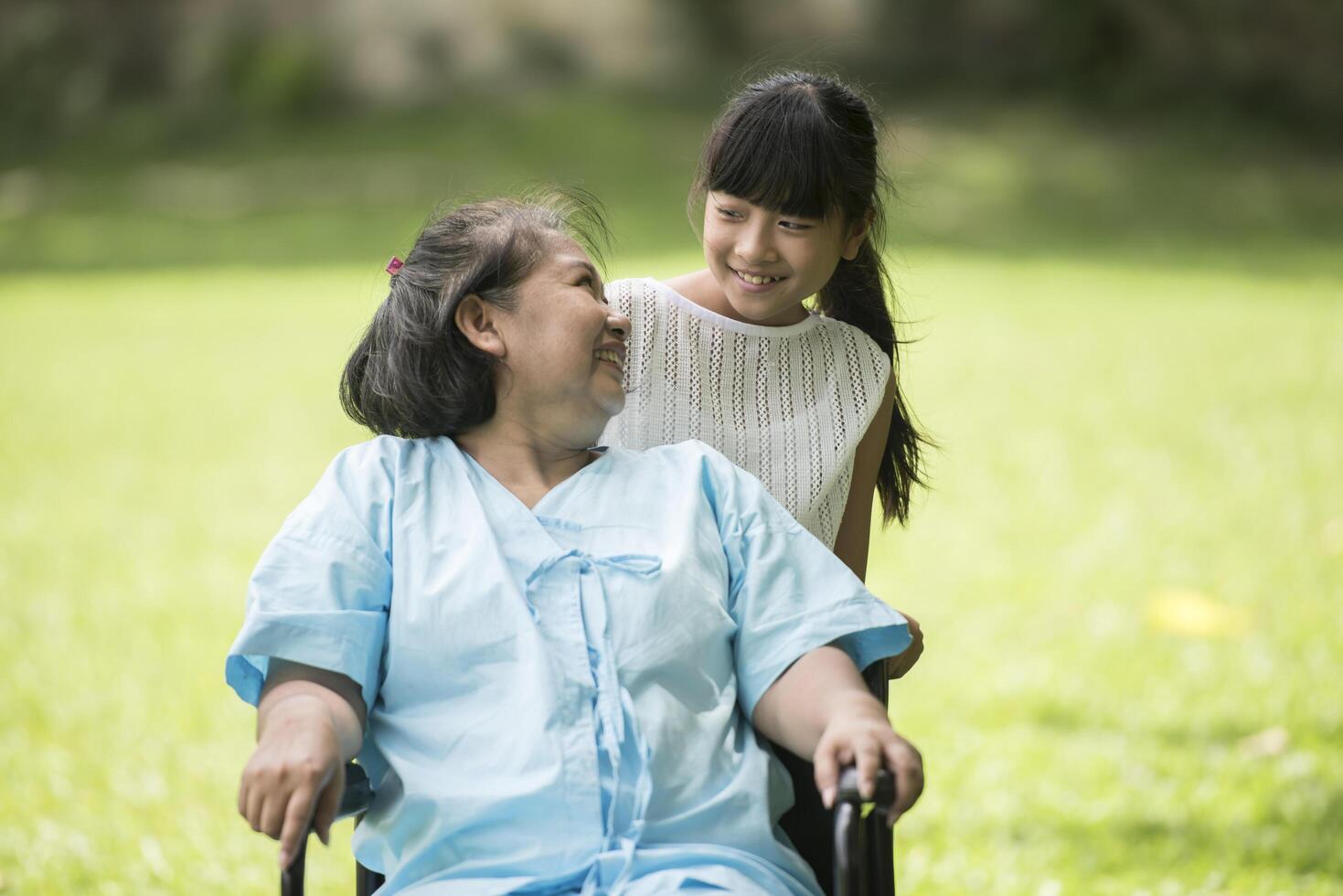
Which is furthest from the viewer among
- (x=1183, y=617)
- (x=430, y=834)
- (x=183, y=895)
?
(x=1183, y=617)

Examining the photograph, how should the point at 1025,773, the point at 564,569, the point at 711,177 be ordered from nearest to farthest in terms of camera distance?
the point at 564,569
the point at 711,177
the point at 1025,773

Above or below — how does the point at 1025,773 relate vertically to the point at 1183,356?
above

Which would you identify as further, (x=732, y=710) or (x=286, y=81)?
(x=286, y=81)

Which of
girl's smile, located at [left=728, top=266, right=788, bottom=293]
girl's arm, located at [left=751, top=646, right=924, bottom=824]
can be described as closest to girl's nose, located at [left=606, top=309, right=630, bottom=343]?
girl's smile, located at [left=728, top=266, right=788, bottom=293]

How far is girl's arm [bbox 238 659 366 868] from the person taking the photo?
152 cm

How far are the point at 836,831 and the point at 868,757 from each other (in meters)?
0.08

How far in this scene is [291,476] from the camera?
6.70m

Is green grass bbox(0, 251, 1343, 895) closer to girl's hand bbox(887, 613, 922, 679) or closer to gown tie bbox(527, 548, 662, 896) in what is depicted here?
girl's hand bbox(887, 613, 922, 679)

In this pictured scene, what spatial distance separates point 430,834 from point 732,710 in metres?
0.38

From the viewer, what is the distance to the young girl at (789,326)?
2.24 metres

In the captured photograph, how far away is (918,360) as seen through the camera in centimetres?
856

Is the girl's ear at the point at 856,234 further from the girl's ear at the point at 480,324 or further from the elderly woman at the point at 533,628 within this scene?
the girl's ear at the point at 480,324

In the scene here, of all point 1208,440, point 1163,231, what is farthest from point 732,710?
point 1163,231

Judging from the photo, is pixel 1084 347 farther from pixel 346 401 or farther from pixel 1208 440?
pixel 346 401
